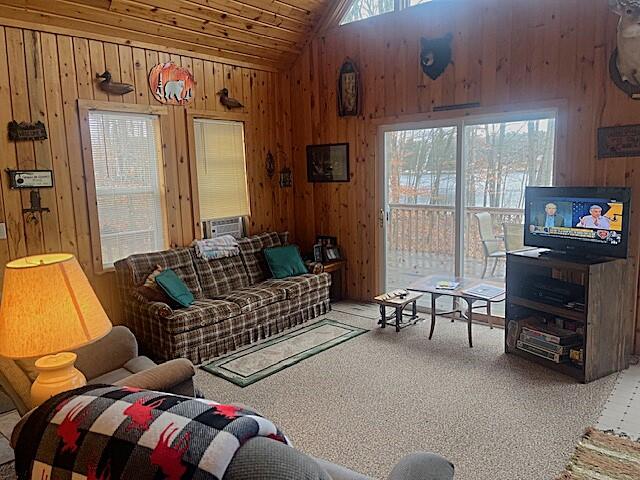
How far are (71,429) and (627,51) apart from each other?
393 cm

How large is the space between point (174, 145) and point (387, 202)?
7.49 ft

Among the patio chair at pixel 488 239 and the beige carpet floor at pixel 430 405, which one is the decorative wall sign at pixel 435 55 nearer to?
the patio chair at pixel 488 239

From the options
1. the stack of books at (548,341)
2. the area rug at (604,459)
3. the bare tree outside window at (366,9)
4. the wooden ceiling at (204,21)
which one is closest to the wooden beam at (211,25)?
the wooden ceiling at (204,21)

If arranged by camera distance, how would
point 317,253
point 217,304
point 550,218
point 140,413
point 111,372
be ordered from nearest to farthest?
1. point 140,413
2. point 111,372
3. point 550,218
4. point 217,304
5. point 317,253

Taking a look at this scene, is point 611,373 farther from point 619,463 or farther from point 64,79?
point 64,79

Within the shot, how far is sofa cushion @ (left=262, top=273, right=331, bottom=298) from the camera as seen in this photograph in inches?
183

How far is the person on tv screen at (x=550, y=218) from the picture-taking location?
3.70m

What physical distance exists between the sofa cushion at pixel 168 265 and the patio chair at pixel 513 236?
2.90 meters

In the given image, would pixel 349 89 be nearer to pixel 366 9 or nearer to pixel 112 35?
pixel 366 9

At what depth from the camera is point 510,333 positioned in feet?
12.6

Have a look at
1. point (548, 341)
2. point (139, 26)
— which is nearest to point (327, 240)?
point (548, 341)

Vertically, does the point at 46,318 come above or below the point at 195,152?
below

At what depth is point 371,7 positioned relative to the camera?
16.6 ft

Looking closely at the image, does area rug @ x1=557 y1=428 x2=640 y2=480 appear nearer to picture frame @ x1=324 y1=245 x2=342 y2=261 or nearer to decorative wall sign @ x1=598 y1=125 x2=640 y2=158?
decorative wall sign @ x1=598 y1=125 x2=640 y2=158
